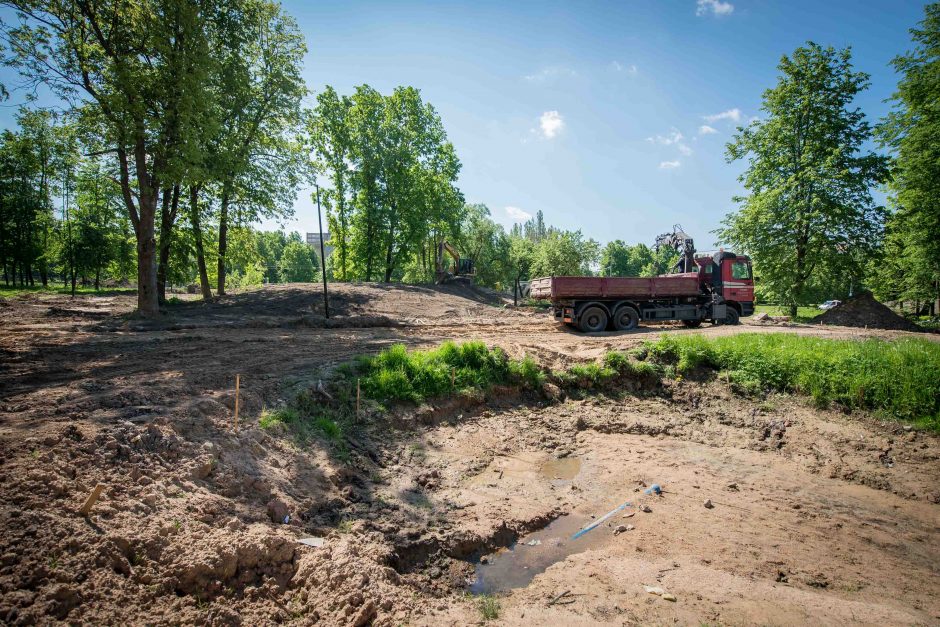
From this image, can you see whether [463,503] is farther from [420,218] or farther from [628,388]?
[420,218]

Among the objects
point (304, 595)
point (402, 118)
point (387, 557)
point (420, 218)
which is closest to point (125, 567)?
point (304, 595)

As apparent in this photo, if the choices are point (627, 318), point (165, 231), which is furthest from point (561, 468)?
point (165, 231)

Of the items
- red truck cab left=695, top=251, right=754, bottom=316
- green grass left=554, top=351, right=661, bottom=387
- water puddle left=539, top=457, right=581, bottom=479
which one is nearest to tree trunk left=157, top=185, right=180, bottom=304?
green grass left=554, top=351, right=661, bottom=387

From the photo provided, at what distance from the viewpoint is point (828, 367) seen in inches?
345

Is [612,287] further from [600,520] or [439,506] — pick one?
[439,506]

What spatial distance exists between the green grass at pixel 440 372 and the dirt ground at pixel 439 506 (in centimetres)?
38

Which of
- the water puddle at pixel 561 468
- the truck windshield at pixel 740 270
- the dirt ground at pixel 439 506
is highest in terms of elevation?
the truck windshield at pixel 740 270

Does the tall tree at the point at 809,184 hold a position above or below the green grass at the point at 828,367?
above

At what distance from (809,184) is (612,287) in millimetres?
12240

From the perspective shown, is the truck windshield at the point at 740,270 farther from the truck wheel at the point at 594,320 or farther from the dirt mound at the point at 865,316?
the truck wheel at the point at 594,320

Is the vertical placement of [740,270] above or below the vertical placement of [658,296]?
above

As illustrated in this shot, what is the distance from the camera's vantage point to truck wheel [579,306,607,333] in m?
15.6

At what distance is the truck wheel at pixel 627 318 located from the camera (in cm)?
1594

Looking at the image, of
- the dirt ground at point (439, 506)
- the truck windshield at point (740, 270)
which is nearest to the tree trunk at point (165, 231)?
the dirt ground at point (439, 506)
